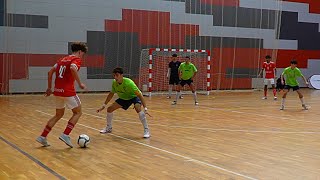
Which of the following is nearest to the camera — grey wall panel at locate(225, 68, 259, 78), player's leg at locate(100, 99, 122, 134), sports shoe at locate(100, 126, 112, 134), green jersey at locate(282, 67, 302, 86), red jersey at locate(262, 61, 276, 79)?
player's leg at locate(100, 99, 122, 134)

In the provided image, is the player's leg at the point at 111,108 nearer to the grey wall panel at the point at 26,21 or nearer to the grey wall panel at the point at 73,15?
the grey wall panel at the point at 73,15

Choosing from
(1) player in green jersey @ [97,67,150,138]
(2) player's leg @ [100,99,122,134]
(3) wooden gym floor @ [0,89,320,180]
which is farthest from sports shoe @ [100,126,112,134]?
(1) player in green jersey @ [97,67,150,138]

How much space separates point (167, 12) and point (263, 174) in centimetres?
1752

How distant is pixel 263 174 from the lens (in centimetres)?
511

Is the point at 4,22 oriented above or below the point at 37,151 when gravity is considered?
above

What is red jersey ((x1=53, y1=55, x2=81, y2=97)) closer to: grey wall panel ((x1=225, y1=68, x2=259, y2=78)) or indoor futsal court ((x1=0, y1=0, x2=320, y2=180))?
indoor futsal court ((x1=0, y1=0, x2=320, y2=180))

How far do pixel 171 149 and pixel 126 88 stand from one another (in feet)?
5.43

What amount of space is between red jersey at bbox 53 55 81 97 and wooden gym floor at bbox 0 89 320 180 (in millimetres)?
855

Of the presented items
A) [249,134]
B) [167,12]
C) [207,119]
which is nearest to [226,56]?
[167,12]

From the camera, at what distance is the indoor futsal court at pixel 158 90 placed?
19.2ft

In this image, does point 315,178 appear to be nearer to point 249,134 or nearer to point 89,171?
point 89,171

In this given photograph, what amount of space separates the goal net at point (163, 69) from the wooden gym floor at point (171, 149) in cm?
945

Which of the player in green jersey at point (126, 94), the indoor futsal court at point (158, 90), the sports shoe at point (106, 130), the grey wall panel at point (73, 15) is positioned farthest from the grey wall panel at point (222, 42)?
the player in green jersey at point (126, 94)

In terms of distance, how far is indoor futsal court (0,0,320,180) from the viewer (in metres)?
5.84
